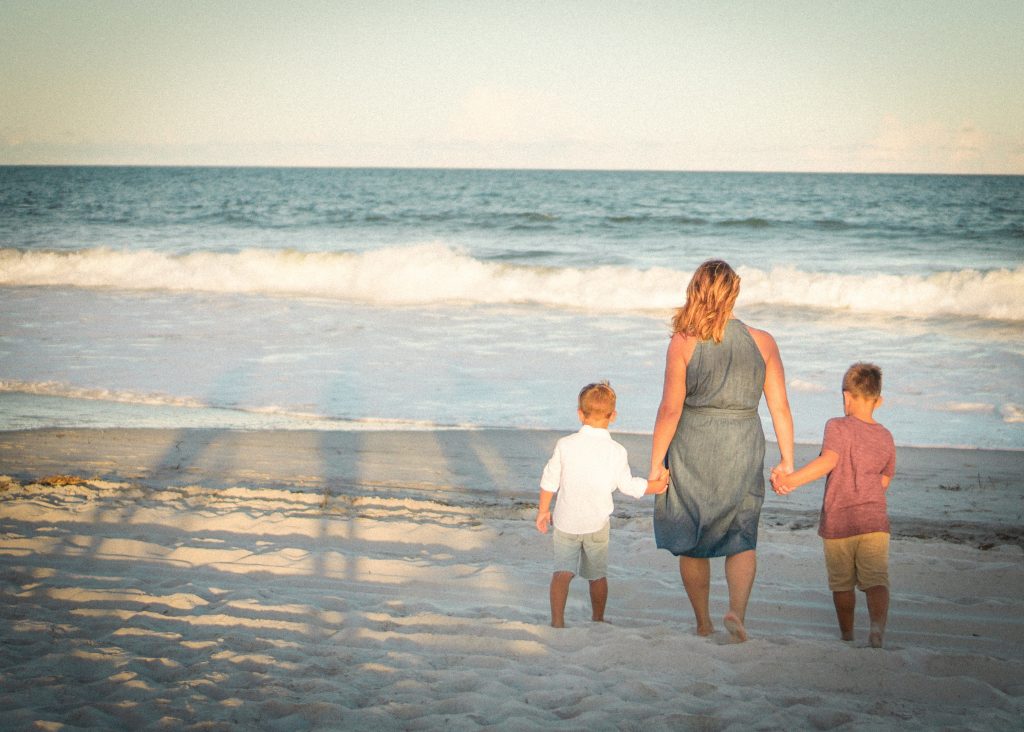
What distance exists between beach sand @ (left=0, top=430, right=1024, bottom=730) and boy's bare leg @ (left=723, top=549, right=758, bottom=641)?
0.27 ft

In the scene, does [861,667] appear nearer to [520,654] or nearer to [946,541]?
[520,654]

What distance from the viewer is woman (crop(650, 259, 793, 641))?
3586 mm

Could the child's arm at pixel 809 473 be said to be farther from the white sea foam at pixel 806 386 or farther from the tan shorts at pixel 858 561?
the white sea foam at pixel 806 386

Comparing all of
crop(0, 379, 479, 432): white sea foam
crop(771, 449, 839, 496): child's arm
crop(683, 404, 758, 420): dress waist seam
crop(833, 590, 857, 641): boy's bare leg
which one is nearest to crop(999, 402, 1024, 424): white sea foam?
crop(0, 379, 479, 432): white sea foam

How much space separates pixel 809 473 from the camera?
3.66 m

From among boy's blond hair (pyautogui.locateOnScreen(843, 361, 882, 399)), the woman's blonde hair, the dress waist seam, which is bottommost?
the dress waist seam

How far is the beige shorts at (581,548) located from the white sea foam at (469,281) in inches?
522

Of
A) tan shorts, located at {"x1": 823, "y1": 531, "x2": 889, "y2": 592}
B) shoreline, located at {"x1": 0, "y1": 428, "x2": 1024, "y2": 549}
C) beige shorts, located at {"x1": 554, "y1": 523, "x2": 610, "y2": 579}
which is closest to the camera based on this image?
tan shorts, located at {"x1": 823, "y1": 531, "x2": 889, "y2": 592}

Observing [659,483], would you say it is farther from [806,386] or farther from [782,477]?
[806,386]

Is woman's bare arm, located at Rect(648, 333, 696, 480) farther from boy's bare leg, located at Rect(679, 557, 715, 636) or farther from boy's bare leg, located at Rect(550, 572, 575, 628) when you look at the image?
boy's bare leg, located at Rect(550, 572, 575, 628)

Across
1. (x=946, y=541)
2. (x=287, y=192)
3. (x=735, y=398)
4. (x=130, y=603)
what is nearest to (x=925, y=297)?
(x=946, y=541)

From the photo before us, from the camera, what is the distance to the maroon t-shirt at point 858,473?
12.2ft

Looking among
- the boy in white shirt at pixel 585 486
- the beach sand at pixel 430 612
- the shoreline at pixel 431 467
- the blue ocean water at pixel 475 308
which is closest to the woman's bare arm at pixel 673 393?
the boy in white shirt at pixel 585 486

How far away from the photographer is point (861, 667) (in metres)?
3.48
